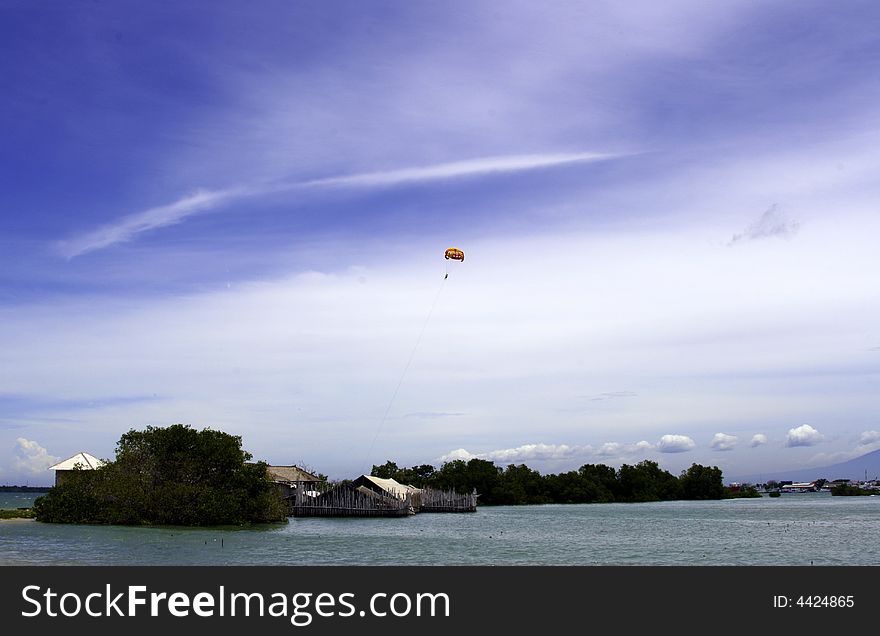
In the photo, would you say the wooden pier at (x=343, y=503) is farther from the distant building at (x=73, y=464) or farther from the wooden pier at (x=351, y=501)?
the distant building at (x=73, y=464)

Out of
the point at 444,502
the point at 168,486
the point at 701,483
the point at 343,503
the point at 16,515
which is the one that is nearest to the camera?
the point at 168,486

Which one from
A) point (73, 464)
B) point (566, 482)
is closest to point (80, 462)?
point (73, 464)

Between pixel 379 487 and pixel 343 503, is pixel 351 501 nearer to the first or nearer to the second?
pixel 343 503

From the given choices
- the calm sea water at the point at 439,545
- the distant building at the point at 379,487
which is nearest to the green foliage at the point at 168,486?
the calm sea water at the point at 439,545

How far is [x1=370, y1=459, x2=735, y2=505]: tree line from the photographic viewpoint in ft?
408

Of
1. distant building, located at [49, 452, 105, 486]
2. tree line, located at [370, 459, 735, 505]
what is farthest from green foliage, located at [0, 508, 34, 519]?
tree line, located at [370, 459, 735, 505]

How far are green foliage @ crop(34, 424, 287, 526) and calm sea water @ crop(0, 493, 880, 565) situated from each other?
92.3 inches

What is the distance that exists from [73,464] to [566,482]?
9164 cm

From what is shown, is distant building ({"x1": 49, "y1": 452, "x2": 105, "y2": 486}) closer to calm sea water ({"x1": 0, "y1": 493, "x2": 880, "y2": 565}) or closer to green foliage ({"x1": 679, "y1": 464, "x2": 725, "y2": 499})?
calm sea water ({"x1": 0, "y1": 493, "x2": 880, "y2": 565})

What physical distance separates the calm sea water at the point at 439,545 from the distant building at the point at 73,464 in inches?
280

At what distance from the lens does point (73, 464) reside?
64.6m

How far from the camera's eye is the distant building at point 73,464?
63500 millimetres
